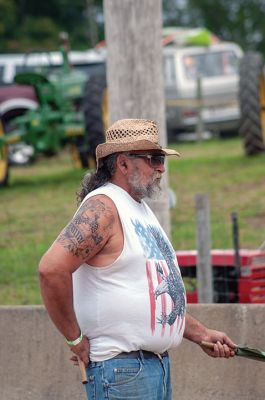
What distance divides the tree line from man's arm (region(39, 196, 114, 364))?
2831cm

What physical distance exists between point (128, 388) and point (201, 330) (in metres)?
0.67

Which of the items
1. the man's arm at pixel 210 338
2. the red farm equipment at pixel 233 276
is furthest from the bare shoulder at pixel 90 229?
the red farm equipment at pixel 233 276

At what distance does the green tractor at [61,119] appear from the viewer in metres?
16.0

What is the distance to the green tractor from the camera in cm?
1596

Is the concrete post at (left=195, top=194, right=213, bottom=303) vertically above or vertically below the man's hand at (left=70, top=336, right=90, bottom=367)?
below

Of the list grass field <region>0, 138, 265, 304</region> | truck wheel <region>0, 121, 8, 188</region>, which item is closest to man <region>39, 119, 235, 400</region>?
grass field <region>0, 138, 265, 304</region>

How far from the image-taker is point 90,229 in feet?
16.5

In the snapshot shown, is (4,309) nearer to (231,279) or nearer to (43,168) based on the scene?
(231,279)

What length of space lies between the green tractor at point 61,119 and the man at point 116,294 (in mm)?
10558

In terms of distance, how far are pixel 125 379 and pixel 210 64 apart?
63.2 ft

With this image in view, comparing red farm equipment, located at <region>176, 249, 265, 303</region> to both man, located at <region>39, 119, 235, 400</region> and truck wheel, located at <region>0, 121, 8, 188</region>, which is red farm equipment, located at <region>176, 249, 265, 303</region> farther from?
truck wheel, located at <region>0, 121, 8, 188</region>

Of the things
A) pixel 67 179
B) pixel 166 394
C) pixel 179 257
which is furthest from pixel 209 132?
pixel 166 394

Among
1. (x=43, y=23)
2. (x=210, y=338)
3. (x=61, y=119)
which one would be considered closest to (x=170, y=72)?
(x=61, y=119)

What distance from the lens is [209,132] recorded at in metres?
23.7
